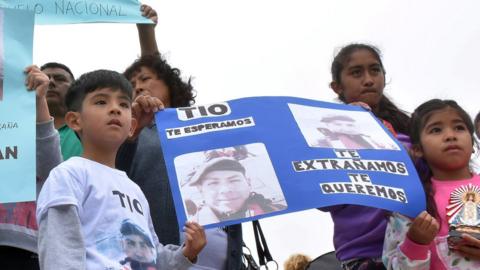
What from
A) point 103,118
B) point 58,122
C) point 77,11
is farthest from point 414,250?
point 77,11

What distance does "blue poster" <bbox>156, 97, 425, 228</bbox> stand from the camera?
11.5 ft

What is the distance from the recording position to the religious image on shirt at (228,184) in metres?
3.44

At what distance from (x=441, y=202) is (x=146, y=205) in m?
1.41

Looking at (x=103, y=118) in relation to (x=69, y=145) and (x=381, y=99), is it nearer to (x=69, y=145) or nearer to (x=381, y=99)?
(x=69, y=145)

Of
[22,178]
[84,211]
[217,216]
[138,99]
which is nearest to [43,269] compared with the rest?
[84,211]

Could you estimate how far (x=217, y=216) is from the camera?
342cm

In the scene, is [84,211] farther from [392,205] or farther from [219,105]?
Answer: [392,205]

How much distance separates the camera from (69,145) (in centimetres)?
419

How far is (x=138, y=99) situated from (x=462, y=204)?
1660mm

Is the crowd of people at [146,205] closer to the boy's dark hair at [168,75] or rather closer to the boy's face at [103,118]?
the boy's face at [103,118]

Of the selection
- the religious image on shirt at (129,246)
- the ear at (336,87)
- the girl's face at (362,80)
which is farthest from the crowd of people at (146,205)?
the ear at (336,87)

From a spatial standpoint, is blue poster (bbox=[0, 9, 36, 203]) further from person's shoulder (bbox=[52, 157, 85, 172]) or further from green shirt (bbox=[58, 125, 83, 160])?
green shirt (bbox=[58, 125, 83, 160])

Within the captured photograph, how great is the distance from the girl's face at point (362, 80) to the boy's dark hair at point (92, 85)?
159 centimetres

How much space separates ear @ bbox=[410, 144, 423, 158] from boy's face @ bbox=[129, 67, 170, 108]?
148cm
